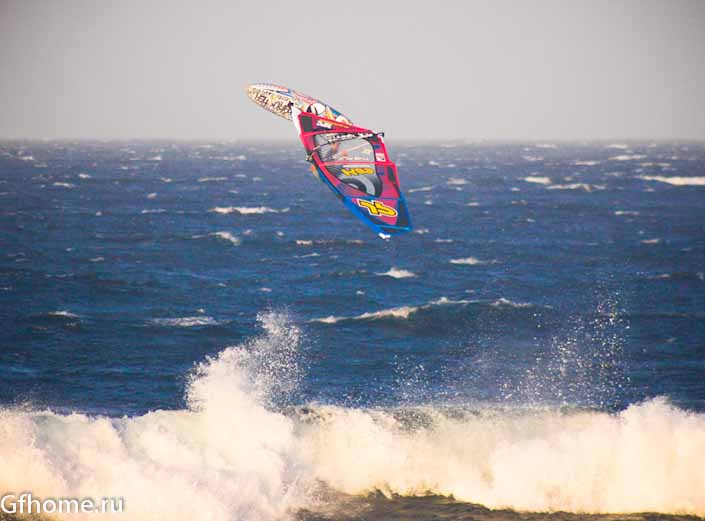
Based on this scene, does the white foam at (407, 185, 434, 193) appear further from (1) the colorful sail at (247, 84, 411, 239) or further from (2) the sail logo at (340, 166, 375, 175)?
(2) the sail logo at (340, 166, 375, 175)

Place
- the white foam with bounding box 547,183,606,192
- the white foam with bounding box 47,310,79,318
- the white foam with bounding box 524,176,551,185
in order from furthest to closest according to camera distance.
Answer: the white foam with bounding box 524,176,551,185 → the white foam with bounding box 547,183,606,192 → the white foam with bounding box 47,310,79,318

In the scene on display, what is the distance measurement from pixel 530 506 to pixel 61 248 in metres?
59.9

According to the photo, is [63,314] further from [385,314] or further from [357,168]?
[357,168]

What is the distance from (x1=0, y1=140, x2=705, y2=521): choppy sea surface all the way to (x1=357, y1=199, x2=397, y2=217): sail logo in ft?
33.3

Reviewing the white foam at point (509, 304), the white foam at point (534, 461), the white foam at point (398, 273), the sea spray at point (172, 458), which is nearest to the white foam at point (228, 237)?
the white foam at point (398, 273)

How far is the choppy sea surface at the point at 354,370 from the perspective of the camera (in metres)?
30.3

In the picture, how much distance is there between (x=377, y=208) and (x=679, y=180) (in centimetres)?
14668

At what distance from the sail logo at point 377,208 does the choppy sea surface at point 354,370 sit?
10.1 meters

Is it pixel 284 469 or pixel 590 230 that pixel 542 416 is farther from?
pixel 590 230

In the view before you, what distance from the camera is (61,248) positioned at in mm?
77125

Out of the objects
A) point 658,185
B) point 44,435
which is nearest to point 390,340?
point 44,435

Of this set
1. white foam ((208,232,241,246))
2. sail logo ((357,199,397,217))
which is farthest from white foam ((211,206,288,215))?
sail logo ((357,199,397,217))

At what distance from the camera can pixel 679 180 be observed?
159375 mm

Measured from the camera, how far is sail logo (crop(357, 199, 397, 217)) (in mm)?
28812
